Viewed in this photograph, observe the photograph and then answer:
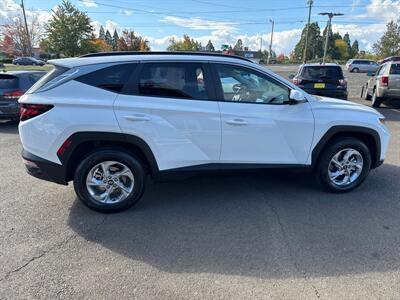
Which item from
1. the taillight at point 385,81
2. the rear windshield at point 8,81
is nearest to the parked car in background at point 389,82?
the taillight at point 385,81

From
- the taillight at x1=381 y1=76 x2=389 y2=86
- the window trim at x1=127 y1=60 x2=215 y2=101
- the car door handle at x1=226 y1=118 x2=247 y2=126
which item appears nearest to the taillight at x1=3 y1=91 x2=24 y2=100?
the window trim at x1=127 y1=60 x2=215 y2=101

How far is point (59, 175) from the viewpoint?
152 inches

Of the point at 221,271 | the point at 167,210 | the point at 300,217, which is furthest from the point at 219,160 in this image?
the point at 221,271

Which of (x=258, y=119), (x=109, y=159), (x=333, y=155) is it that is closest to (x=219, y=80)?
(x=258, y=119)

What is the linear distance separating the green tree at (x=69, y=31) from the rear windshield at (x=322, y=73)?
4103 cm

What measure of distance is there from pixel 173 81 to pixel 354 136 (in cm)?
263

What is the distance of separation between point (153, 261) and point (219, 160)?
152 centimetres

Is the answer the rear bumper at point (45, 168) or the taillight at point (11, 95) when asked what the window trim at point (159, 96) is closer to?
the rear bumper at point (45, 168)

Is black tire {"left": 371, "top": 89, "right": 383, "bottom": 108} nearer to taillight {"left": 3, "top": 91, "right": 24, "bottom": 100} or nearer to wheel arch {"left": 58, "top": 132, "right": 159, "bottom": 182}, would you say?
wheel arch {"left": 58, "top": 132, "right": 159, "bottom": 182}

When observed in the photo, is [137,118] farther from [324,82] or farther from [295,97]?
[324,82]

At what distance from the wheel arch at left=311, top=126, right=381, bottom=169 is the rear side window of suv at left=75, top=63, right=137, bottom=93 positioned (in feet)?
8.32

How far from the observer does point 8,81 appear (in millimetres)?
8930

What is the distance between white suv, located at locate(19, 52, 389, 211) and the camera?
3748 millimetres

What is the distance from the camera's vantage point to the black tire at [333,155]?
4.50 metres
